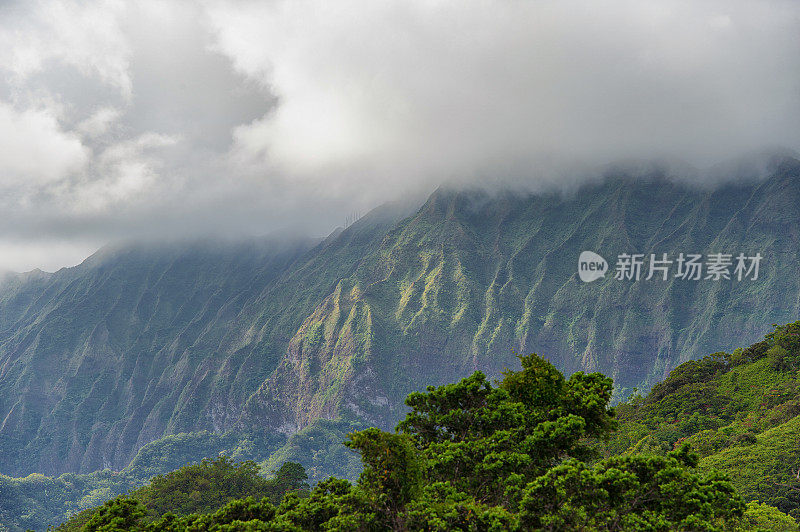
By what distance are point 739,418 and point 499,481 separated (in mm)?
59950

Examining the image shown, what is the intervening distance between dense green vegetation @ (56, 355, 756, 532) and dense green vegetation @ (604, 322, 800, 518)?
80.8 ft

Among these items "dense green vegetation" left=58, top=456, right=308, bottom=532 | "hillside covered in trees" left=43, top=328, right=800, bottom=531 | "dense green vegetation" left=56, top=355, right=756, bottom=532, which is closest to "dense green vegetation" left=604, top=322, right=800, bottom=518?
"hillside covered in trees" left=43, top=328, right=800, bottom=531

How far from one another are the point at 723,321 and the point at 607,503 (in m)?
202

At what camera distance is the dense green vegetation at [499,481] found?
66.0 ft

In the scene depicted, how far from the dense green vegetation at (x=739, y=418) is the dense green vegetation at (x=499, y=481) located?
2462cm

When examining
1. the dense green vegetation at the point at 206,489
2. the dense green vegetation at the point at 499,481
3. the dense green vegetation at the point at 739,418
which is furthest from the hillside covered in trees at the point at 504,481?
the dense green vegetation at the point at 206,489

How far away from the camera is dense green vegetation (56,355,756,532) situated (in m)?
20.1

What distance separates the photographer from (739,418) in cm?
7019

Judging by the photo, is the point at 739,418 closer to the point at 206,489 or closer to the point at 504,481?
the point at 504,481

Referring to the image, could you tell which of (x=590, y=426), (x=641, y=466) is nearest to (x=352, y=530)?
(x=641, y=466)

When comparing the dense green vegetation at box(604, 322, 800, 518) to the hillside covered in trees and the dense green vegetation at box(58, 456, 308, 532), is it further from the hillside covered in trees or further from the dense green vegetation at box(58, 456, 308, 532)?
the dense green vegetation at box(58, 456, 308, 532)

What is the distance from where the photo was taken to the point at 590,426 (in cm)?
2741

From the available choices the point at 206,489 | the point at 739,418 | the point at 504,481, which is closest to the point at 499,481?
the point at 504,481

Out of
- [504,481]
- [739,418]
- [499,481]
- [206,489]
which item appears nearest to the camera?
[504,481]
